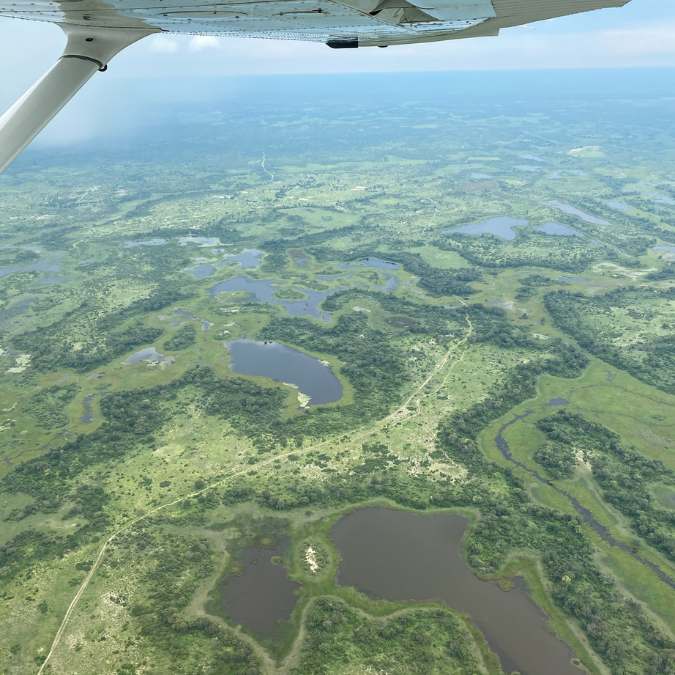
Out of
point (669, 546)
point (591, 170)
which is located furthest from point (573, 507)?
point (591, 170)

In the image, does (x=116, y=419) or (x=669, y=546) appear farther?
(x=116, y=419)

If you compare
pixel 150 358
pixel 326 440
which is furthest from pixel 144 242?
pixel 326 440

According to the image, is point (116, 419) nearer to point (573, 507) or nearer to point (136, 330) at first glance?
point (136, 330)

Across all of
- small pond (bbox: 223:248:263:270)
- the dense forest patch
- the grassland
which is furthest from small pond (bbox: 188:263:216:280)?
the dense forest patch

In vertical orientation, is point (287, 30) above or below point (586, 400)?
above

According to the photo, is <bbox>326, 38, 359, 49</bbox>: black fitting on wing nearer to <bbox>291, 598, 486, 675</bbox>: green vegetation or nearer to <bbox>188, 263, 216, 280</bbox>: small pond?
<bbox>291, 598, 486, 675</bbox>: green vegetation
